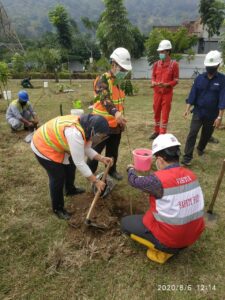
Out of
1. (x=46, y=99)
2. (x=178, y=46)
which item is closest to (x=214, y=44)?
(x=178, y=46)

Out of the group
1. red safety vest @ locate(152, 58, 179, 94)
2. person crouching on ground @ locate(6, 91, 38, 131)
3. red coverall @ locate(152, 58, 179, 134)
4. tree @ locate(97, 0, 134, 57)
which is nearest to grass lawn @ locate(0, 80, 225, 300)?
red coverall @ locate(152, 58, 179, 134)

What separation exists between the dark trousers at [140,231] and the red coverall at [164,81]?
9.90 ft

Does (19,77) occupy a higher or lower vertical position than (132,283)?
lower

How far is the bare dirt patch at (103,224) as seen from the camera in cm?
272

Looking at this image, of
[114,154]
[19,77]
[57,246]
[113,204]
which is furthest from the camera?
[19,77]

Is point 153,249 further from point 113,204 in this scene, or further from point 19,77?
point 19,77

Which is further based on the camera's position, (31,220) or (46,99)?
(46,99)

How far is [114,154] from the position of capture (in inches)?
159

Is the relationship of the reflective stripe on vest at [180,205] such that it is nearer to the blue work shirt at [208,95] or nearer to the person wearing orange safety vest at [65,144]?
the person wearing orange safety vest at [65,144]

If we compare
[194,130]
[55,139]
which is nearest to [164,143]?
[55,139]

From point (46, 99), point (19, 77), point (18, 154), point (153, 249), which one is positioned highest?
point (153, 249)

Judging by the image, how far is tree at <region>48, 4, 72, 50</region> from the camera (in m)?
32.7

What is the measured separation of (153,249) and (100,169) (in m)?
2.08

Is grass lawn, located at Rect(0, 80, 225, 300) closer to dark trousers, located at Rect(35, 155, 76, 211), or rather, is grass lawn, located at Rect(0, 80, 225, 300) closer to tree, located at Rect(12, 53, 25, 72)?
dark trousers, located at Rect(35, 155, 76, 211)
